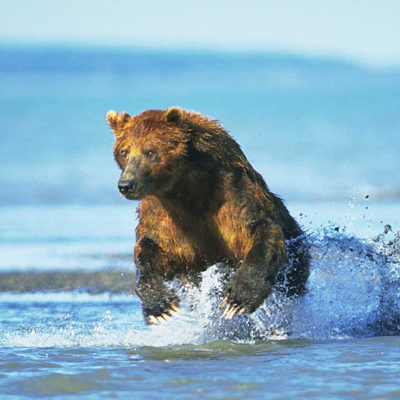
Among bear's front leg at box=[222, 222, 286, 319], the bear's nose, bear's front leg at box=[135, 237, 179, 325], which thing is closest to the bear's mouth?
the bear's nose

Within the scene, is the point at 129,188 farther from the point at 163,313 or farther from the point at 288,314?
the point at 288,314

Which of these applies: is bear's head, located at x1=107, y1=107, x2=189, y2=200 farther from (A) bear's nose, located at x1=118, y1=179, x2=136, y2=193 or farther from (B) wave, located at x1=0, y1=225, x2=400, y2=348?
(B) wave, located at x1=0, y1=225, x2=400, y2=348

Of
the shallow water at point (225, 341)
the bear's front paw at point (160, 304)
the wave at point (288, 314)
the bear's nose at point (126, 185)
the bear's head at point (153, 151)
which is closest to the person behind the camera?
the shallow water at point (225, 341)

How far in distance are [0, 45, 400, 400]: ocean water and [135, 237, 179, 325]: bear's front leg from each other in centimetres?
9

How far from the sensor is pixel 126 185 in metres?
6.04

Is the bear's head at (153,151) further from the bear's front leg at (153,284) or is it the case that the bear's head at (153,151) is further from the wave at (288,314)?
the wave at (288,314)

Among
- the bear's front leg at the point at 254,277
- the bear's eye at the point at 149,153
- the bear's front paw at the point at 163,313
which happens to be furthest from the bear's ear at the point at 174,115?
the bear's front paw at the point at 163,313

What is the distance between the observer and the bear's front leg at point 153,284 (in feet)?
20.9

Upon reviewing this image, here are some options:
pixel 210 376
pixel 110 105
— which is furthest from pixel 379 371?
pixel 110 105

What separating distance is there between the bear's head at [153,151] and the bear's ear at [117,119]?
0.08 m

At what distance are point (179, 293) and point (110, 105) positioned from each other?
41293 millimetres

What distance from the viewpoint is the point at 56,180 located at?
24641 millimetres

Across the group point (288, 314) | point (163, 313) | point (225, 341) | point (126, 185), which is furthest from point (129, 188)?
point (288, 314)

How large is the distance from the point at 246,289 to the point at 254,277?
0.08m
